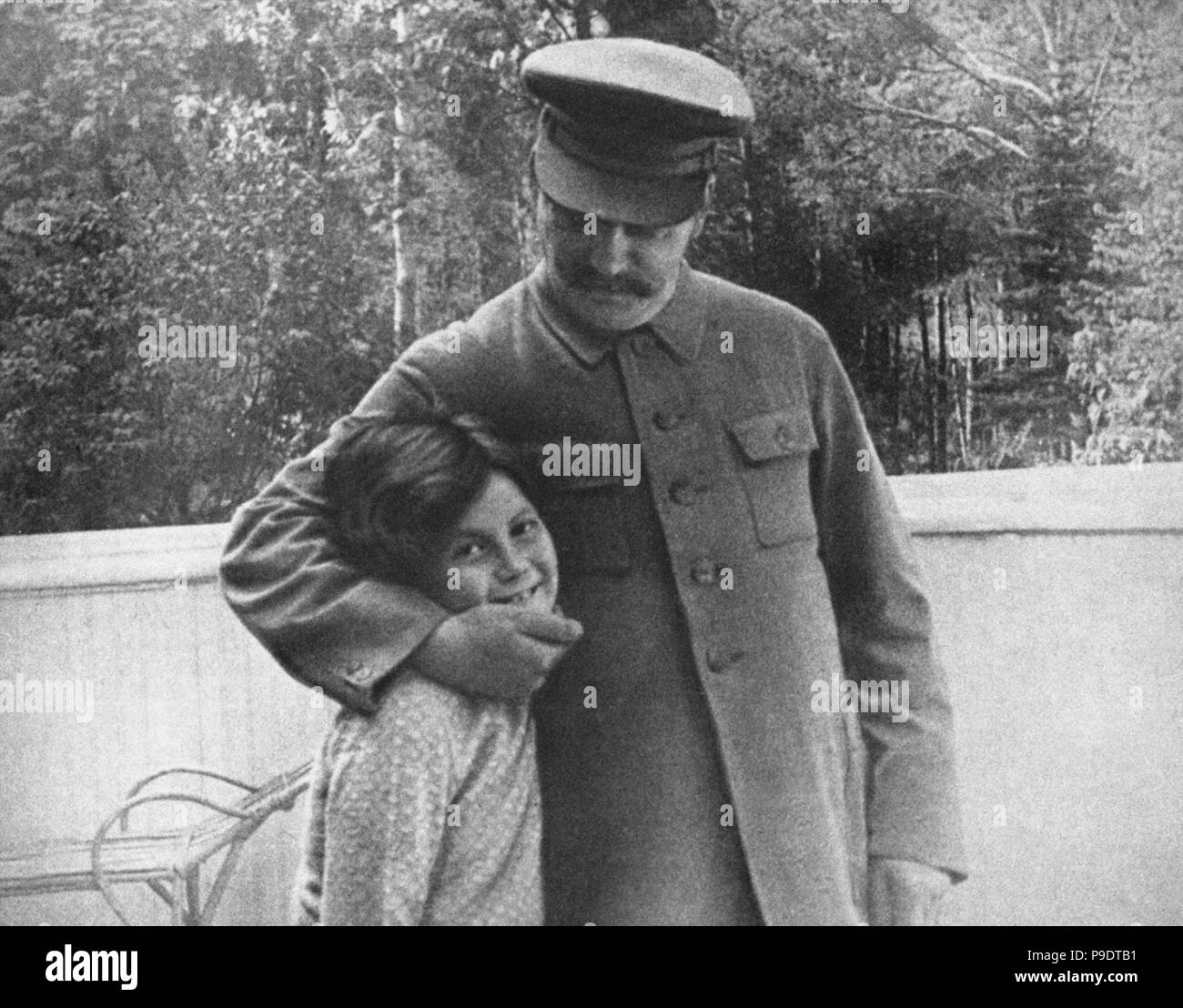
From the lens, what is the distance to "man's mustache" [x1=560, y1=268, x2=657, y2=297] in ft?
13.9

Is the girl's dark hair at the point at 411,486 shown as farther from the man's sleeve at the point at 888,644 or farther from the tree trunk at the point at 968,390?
the tree trunk at the point at 968,390

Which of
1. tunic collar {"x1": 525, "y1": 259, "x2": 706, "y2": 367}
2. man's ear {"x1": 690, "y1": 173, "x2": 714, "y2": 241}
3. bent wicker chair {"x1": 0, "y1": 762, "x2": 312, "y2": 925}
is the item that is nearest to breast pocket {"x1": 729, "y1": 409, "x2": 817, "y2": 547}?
tunic collar {"x1": 525, "y1": 259, "x2": 706, "y2": 367}

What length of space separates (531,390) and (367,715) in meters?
0.80

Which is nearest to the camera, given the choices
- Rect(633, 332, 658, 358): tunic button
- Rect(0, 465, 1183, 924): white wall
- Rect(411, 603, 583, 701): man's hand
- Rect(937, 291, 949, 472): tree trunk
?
Rect(411, 603, 583, 701): man's hand

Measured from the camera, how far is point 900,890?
4.22m

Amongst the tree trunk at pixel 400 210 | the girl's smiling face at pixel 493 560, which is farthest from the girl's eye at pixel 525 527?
the tree trunk at pixel 400 210

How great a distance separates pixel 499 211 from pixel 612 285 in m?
0.40

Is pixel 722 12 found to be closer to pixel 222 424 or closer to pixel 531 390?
pixel 531 390

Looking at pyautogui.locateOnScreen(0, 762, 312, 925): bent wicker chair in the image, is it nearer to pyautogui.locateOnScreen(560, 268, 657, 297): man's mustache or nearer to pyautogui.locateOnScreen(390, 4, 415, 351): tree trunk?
pyautogui.locateOnScreen(390, 4, 415, 351): tree trunk

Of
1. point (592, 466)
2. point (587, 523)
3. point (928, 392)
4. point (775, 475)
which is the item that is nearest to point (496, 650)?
point (587, 523)

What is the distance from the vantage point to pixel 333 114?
4.61 metres

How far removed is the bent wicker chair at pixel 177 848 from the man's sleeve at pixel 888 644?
131cm
